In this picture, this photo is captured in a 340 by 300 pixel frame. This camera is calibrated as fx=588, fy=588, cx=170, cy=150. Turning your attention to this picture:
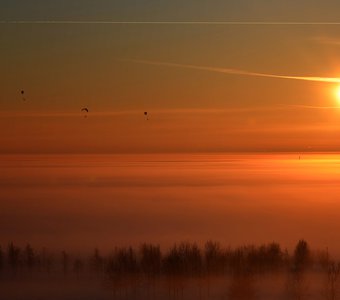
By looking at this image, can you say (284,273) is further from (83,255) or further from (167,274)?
(83,255)

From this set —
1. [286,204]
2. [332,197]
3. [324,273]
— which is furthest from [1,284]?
[332,197]

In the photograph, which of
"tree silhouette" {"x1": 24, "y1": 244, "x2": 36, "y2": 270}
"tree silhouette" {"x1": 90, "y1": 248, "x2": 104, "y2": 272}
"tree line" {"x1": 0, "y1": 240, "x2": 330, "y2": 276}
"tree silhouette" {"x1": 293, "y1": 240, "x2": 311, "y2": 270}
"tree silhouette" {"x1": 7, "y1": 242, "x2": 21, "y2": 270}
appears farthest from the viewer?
"tree silhouette" {"x1": 24, "y1": 244, "x2": 36, "y2": 270}

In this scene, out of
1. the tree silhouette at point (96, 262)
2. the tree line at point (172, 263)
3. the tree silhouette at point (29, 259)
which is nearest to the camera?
the tree line at point (172, 263)

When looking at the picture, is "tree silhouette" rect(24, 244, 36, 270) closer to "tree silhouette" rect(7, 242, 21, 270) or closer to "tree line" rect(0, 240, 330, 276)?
"tree line" rect(0, 240, 330, 276)

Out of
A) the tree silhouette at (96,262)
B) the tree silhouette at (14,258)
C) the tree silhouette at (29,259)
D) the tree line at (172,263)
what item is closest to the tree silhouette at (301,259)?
the tree line at (172,263)

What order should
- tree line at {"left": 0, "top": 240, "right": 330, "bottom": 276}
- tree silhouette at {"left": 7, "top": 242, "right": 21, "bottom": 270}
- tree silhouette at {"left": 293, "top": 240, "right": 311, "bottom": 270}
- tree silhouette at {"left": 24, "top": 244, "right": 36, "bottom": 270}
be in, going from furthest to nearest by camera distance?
tree silhouette at {"left": 24, "top": 244, "right": 36, "bottom": 270} → tree silhouette at {"left": 7, "top": 242, "right": 21, "bottom": 270} → tree silhouette at {"left": 293, "top": 240, "right": 311, "bottom": 270} → tree line at {"left": 0, "top": 240, "right": 330, "bottom": 276}

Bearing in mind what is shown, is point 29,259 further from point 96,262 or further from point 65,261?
point 96,262

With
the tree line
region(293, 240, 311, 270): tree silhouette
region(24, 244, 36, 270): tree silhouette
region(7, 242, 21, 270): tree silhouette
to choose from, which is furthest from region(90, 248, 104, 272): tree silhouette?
region(293, 240, 311, 270): tree silhouette

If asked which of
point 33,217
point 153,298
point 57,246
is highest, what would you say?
point 33,217

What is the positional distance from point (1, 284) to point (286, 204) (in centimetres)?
7871

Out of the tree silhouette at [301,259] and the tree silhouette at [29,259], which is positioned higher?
the tree silhouette at [29,259]

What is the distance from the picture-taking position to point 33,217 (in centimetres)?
7744

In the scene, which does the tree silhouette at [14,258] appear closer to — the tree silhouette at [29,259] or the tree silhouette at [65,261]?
the tree silhouette at [29,259]

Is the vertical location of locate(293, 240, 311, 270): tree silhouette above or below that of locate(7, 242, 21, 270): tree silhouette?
below
